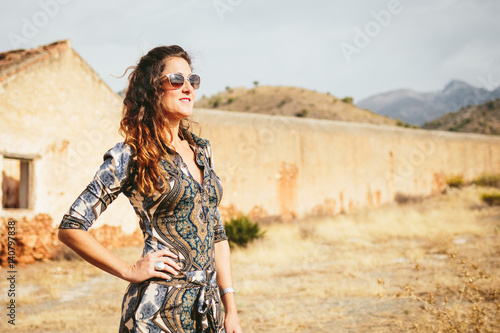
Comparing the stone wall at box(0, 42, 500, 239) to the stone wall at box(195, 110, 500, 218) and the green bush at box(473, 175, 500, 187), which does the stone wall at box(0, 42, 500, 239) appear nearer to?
the stone wall at box(195, 110, 500, 218)

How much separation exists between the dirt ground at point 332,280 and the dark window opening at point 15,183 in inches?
60.2

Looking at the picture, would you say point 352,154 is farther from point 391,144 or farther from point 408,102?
point 408,102

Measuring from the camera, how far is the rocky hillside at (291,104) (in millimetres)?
39188

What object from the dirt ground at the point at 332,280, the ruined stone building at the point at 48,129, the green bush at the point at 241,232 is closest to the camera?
the dirt ground at the point at 332,280

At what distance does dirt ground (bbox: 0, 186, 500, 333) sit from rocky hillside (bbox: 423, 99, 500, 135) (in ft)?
94.3

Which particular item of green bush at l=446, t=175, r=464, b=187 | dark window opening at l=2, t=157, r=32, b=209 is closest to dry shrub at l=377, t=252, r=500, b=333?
dark window opening at l=2, t=157, r=32, b=209

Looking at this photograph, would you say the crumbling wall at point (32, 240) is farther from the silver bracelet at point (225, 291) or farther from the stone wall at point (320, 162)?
the silver bracelet at point (225, 291)

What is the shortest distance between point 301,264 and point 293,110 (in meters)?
31.7

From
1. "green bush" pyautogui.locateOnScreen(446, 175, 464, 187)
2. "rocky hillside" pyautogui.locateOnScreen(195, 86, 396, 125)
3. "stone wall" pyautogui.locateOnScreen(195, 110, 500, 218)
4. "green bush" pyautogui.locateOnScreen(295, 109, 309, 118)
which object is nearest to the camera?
"stone wall" pyautogui.locateOnScreen(195, 110, 500, 218)

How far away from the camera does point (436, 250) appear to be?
916cm

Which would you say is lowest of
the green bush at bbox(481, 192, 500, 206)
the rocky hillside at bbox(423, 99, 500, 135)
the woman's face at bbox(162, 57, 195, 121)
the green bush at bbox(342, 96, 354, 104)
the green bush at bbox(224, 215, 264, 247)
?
the green bush at bbox(224, 215, 264, 247)

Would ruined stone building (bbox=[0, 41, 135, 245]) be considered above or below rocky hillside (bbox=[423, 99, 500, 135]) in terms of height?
below

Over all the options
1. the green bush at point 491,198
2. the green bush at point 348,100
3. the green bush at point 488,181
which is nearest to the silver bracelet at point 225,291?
the green bush at point 491,198

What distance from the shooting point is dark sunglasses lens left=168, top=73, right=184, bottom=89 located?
1.85 meters
